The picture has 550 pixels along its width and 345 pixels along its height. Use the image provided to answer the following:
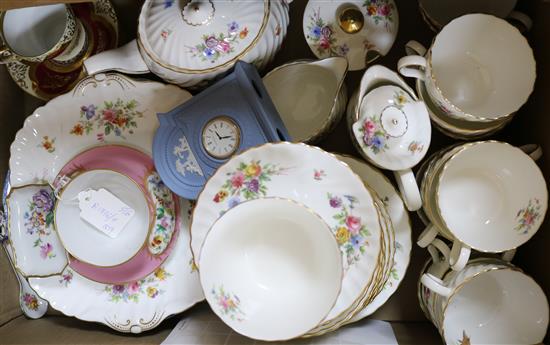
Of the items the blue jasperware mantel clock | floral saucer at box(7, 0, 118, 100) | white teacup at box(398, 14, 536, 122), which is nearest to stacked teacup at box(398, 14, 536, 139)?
white teacup at box(398, 14, 536, 122)

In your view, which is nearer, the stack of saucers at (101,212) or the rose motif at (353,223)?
the rose motif at (353,223)

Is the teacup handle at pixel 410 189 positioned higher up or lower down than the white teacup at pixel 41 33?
lower down

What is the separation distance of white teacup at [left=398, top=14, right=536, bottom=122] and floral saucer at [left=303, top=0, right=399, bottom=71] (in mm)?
97

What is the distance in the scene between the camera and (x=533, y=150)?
0.79 metres

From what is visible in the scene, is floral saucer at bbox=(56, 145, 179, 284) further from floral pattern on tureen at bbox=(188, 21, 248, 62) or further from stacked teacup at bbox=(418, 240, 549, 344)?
stacked teacup at bbox=(418, 240, 549, 344)

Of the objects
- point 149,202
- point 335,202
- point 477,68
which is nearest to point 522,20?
point 477,68

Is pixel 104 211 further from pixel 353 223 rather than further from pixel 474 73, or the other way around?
pixel 474 73

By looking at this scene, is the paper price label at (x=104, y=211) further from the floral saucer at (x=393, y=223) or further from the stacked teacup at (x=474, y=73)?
the stacked teacup at (x=474, y=73)

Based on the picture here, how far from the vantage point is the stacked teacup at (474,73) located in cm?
78

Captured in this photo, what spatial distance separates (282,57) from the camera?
0.96m

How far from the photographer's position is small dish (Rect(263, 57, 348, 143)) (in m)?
0.88

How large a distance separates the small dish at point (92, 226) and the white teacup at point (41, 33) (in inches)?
9.0

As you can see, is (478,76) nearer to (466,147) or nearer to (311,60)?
(466,147)

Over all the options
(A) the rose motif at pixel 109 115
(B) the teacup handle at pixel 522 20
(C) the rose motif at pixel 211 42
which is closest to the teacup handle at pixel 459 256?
(B) the teacup handle at pixel 522 20
